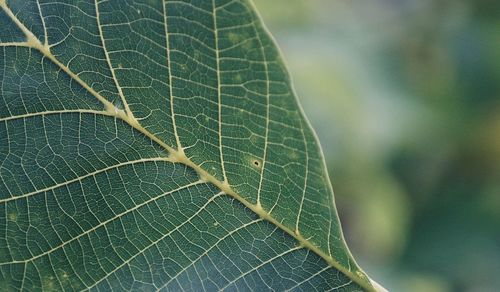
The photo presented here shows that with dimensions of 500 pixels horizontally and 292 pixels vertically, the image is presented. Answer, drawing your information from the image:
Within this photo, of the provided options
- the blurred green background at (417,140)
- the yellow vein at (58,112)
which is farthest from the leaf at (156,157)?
the blurred green background at (417,140)

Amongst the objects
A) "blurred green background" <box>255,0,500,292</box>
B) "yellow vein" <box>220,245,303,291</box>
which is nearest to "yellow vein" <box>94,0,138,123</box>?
"yellow vein" <box>220,245,303,291</box>

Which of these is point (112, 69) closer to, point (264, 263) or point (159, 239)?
point (159, 239)

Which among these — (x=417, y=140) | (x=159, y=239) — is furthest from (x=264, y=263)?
(x=417, y=140)

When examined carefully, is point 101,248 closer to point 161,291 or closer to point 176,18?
point 161,291

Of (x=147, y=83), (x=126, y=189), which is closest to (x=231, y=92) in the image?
(x=147, y=83)

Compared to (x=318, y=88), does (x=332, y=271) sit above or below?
above
